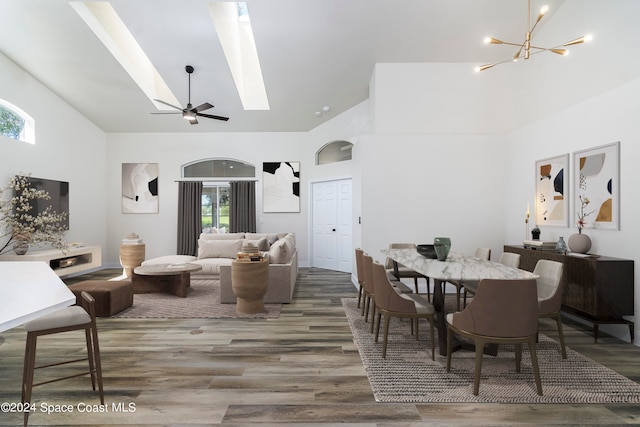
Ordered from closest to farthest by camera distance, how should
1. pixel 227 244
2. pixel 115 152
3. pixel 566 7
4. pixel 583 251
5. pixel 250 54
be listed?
1. pixel 583 251
2. pixel 566 7
3. pixel 250 54
4. pixel 227 244
5. pixel 115 152

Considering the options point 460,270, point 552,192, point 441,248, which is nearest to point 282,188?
point 441,248

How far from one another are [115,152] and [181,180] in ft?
5.40

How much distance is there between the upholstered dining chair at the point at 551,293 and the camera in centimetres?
276

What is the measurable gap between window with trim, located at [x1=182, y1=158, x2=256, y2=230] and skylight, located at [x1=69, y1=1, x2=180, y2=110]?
1558 mm

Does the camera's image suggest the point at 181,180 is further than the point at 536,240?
Yes

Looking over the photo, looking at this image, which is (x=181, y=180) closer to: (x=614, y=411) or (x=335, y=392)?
(x=335, y=392)

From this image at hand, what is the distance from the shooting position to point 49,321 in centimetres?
196

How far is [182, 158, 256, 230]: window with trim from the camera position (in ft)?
25.4

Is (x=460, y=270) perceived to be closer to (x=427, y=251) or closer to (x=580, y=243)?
(x=427, y=251)

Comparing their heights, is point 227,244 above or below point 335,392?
above

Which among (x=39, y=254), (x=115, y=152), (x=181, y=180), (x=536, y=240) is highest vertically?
(x=115, y=152)

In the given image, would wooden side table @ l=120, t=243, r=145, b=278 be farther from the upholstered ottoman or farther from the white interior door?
the white interior door

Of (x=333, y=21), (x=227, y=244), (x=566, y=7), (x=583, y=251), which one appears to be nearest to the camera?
(x=583, y=251)

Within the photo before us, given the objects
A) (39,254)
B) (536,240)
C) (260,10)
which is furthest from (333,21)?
(39,254)
